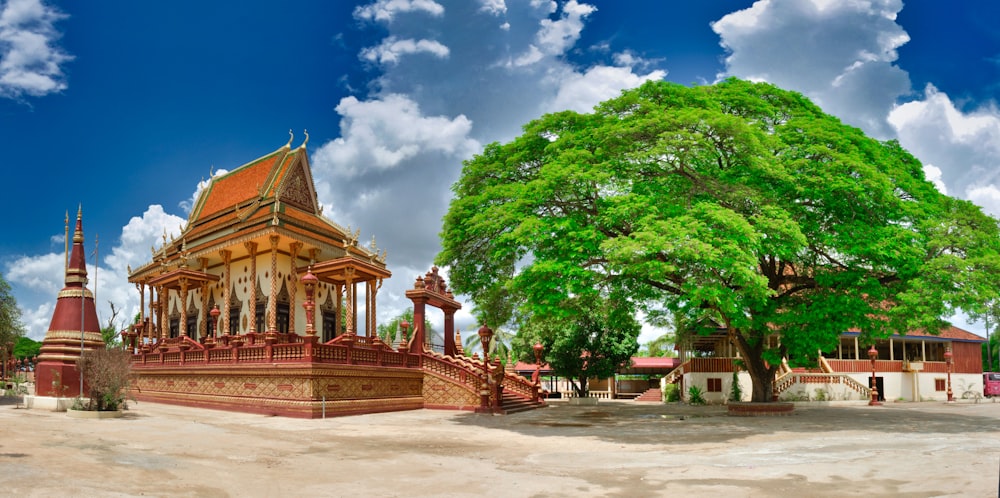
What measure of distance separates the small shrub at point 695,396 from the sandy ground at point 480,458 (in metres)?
14.6

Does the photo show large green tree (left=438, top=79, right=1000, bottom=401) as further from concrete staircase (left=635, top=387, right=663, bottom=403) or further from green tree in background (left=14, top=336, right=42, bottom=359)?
green tree in background (left=14, top=336, right=42, bottom=359)

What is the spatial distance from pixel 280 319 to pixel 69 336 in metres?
9.76

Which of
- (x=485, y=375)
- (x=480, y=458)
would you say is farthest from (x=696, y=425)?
(x=480, y=458)

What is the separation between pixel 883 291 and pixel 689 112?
26.4 ft

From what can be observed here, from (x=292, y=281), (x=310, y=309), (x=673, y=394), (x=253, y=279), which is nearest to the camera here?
(x=310, y=309)

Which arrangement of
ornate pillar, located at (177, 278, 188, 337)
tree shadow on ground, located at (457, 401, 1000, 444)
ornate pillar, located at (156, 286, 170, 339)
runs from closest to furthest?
tree shadow on ground, located at (457, 401, 1000, 444) < ornate pillar, located at (177, 278, 188, 337) < ornate pillar, located at (156, 286, 170, 339)

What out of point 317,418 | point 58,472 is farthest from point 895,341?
point 58,472

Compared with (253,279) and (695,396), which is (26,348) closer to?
(253,279)

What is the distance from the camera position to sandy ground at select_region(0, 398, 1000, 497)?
882 cm

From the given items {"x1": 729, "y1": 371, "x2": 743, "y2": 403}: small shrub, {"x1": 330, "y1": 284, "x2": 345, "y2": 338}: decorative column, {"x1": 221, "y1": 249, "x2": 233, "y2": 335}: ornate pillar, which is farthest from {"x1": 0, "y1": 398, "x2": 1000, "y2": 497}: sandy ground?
{"x1": 729, "y1": 371, "x2": 743, "y2": 403}: small shrub

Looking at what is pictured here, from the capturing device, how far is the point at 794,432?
16938mm

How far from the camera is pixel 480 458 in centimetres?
1221

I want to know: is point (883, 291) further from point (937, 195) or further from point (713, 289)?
point (713, 289)

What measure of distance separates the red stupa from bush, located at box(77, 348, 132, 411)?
1.48 m
